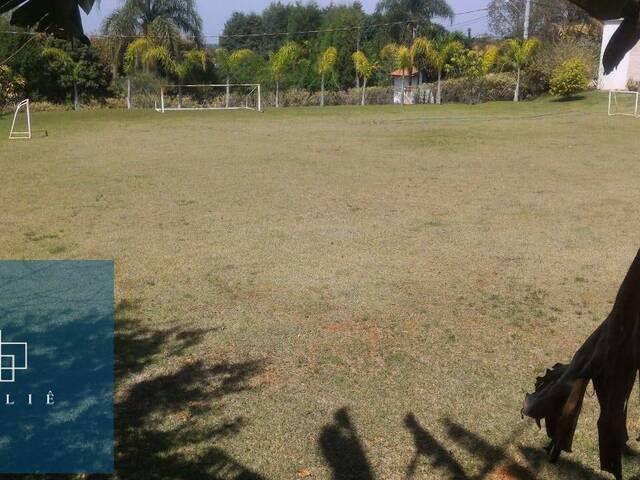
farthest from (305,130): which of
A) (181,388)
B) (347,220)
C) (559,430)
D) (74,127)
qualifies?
(559,430)

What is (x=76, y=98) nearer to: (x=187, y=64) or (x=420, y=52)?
(x=187, y=64)

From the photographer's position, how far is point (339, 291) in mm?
7188

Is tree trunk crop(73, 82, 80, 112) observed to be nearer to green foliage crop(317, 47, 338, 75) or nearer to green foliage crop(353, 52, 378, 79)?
green foliage crop(317, 47, 338, 75)

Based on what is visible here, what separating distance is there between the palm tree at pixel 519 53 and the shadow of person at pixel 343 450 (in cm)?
3423

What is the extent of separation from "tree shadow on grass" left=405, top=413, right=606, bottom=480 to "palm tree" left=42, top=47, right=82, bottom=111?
31.4 meters

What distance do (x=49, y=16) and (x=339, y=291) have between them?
5.81 meters

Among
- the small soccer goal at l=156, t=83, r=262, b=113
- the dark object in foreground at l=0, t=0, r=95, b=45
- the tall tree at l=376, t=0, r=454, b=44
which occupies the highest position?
the tall tree at l=376, t=0, r=454, b=44

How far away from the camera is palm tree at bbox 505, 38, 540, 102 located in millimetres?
35656

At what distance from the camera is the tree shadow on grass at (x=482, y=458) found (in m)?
3.98

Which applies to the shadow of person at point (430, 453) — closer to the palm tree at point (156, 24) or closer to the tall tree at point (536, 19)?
the palm tree at point (156, 24)

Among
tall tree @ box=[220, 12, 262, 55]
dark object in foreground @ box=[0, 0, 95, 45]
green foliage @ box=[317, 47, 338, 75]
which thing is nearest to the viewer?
dark object in foreground @ box=[0, 0, 95, 45]

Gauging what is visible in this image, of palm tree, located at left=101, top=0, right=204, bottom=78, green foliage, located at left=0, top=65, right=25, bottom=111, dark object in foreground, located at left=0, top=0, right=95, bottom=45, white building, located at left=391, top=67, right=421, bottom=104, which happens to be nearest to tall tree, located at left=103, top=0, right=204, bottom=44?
palm tree, located at left=101, top=0, right=204, bottom=78

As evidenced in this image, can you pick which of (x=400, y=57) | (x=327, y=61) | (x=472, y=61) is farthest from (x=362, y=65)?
(x=472, y=61)

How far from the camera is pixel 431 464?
4090mm
